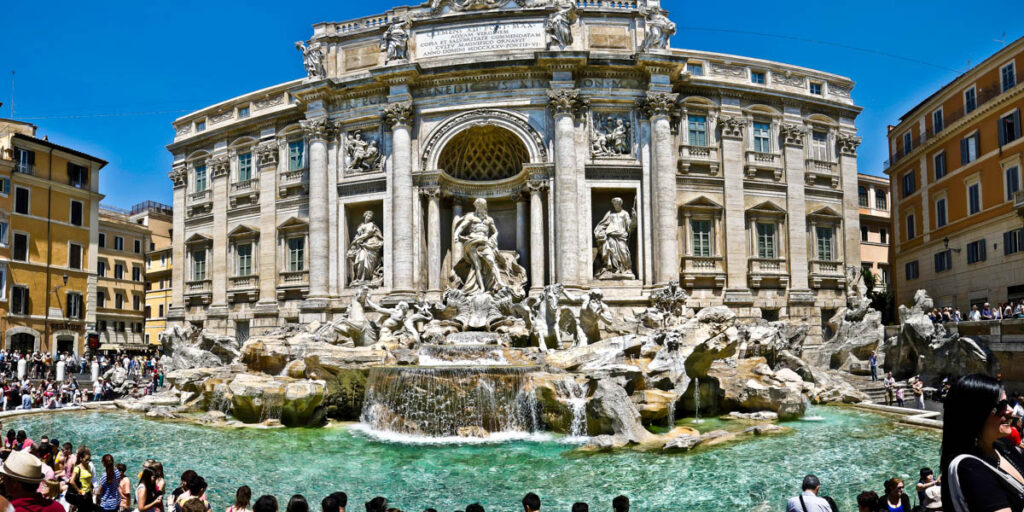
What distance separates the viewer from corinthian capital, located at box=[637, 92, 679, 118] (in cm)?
3028

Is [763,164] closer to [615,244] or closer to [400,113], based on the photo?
[615,244]

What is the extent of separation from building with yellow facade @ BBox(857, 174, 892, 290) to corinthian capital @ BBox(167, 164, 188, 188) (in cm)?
4324

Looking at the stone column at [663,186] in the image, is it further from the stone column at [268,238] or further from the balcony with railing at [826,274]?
the stone column at [268,238]

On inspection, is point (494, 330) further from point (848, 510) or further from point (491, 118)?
point (848, 510)

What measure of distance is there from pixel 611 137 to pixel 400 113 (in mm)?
9008

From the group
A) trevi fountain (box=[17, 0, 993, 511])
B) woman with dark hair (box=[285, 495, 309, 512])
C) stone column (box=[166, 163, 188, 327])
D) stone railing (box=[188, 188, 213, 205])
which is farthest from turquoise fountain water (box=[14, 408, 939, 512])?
stone railing (box=[188, 188, 213, 205])

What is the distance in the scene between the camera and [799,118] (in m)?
33.2

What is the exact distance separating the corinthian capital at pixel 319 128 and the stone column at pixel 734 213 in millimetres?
17326

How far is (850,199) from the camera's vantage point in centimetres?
3388

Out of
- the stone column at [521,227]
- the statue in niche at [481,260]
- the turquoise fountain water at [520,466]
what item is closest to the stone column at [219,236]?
the statue in niche at [481,260]

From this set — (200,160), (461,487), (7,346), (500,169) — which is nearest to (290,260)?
(200,160)

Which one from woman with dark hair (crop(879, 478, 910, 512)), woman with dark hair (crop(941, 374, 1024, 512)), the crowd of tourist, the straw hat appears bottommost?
woman with dark hair (crop(879, 478, 910, 512))

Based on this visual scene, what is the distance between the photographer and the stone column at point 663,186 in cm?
2977

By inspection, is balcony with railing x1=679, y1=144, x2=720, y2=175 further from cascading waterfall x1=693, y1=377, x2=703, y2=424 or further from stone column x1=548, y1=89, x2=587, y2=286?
cascading waterfall x1=693, y1=377, x2=703, y2=424
